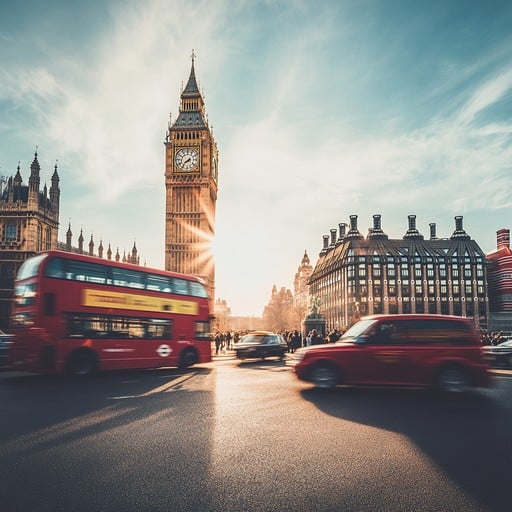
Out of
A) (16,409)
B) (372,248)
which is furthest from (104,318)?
(372,248)

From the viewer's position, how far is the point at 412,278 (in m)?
89.9

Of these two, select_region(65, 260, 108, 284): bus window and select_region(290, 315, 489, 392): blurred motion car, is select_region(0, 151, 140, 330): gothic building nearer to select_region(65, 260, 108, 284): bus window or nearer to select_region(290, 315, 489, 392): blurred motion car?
select_region(65, 260, 108, 284): bus window

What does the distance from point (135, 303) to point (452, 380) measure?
1024cm

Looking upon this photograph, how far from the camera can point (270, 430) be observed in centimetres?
642

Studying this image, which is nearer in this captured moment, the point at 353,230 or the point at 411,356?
the point at 411,356

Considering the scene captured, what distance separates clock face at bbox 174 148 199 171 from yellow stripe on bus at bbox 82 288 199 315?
6364 cm

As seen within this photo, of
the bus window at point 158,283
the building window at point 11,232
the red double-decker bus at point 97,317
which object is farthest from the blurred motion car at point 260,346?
the building window at point 11,232

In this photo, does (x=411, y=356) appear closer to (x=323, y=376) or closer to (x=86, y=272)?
(x=323, y=376)

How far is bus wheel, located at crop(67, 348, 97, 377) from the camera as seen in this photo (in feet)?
43.2

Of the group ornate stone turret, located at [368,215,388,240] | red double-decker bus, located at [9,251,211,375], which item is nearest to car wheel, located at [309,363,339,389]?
red double-decker bus, located at [9,251,211,375]

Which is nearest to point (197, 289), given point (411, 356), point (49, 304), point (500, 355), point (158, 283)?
point (158, 283)

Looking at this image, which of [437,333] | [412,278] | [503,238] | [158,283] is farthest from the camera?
[503,238]

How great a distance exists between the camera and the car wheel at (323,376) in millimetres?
10031

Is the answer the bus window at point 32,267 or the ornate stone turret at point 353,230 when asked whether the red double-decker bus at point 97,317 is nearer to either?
the bus window at point 32,267
